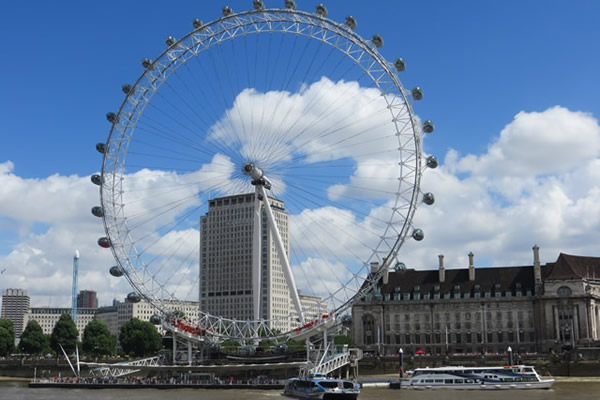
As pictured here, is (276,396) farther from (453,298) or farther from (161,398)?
(453,298)

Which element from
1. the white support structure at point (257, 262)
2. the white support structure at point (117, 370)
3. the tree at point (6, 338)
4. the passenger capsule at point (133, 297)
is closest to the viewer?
the white support structure at point (257, 262)

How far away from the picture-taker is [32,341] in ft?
482

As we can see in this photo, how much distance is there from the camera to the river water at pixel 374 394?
228 ft

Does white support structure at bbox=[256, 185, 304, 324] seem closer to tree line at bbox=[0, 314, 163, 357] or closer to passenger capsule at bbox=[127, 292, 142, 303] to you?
passenger capsule at bbox=[127, 292, 142, 303]

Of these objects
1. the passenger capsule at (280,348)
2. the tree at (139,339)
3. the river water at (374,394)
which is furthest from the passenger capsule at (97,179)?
the tree at (139,339)

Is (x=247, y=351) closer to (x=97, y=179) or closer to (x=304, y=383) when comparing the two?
(x=304, y=383)

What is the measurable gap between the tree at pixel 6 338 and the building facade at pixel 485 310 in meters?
67.4

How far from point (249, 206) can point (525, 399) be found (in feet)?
417

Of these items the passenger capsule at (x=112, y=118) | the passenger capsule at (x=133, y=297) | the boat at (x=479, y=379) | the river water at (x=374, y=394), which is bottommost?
the river water at (x=374, y=394)

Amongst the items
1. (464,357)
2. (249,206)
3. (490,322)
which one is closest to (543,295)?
(490,322)

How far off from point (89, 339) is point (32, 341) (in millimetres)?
12044

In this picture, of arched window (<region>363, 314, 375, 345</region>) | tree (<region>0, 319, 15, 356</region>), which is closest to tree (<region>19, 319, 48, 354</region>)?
tree (<region>0, 319, 15, 356</region>)

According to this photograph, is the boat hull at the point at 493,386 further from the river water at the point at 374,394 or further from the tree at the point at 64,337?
the tree at the point at 64,337

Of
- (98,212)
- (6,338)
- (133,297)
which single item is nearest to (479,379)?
(133,297)
